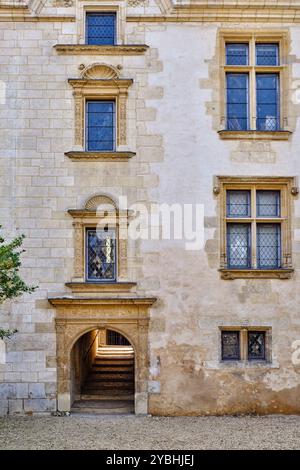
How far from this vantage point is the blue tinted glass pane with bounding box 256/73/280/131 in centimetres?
1255

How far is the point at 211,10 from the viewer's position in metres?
12.4

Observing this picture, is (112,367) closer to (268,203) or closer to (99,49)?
(268,203)

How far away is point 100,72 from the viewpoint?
12367 millimetres

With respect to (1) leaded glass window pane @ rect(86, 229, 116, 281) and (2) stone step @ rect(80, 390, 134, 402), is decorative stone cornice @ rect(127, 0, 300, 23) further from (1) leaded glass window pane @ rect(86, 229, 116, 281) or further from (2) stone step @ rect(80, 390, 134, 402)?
(2) stone step @ rect(80, 390, 134, 402)

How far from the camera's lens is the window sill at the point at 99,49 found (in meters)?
12.3

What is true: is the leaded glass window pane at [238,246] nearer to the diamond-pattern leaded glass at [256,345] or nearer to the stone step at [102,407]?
the diamond-pattern leaded glass at [256,345]

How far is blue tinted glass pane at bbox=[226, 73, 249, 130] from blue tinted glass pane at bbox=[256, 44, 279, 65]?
497mm

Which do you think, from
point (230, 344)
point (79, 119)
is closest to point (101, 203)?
point (79, 119)

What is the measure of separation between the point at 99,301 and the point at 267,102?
568 centimetres

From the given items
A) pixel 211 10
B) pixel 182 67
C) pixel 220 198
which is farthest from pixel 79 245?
pixel 211 10

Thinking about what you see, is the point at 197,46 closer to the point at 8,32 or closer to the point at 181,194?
the point at 181,194

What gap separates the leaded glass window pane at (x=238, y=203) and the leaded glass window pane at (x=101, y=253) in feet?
8.44

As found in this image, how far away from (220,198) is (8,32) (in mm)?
5822

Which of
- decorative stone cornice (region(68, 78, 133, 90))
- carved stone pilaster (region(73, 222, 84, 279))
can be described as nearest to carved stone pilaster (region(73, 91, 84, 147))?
decorative stone cornice (region(68, 78, 133, 90))
